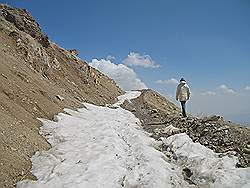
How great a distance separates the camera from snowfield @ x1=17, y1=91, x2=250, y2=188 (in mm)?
10336

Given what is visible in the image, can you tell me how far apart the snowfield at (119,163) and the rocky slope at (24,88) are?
65cm

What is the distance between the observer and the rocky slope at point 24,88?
11268mm

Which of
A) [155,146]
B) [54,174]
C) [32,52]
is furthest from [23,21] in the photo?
[54,174]

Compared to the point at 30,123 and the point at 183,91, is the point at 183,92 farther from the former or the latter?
the point at 30,123

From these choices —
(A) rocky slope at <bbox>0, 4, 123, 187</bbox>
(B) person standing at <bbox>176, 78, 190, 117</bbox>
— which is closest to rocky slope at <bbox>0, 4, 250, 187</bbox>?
(A) rocky slope at <bbox>0, 4, 123, 187</bbox>

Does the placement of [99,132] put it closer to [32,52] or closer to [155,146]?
[155,146]

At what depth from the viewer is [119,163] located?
39.5 feet

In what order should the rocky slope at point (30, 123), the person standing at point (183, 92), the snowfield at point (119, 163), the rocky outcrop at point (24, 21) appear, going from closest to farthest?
the snowfield at point (119, 163) → the rocky slope at point (30, 123) → the person standing at point (183, 92) → the rocky outcrop at point (24, 21)

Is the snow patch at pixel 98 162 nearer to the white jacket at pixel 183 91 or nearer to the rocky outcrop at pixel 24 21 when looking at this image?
the white jacket at pixel 183 91

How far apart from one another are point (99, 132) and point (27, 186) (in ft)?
22.8

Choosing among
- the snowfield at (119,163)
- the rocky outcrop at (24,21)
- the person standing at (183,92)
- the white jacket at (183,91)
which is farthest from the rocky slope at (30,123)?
the rocky outcrop at (24,21)

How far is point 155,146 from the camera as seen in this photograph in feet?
50.3

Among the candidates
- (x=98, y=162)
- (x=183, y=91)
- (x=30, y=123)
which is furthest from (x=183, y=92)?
(x=98, y=162)

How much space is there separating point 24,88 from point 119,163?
1023 centimetres
